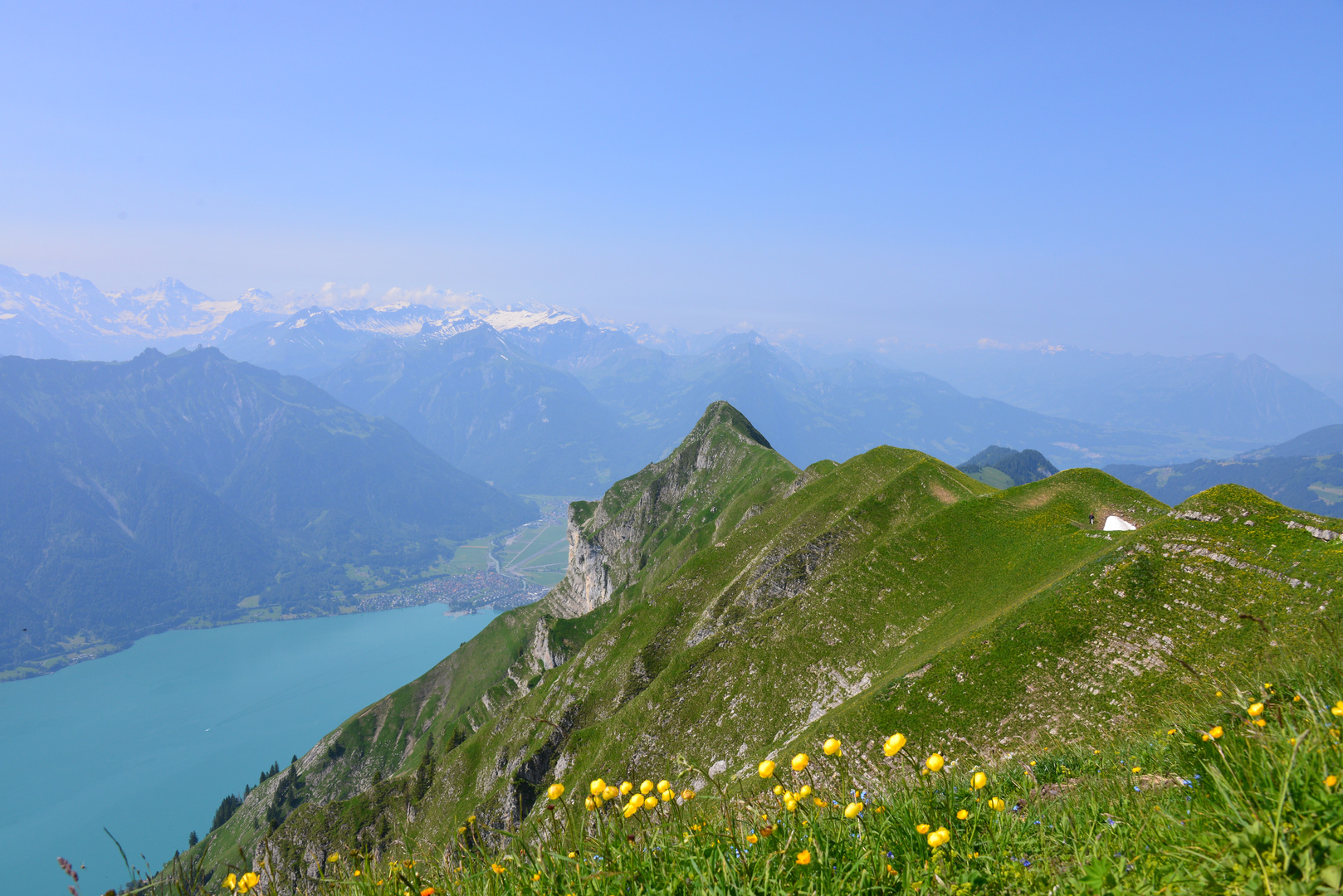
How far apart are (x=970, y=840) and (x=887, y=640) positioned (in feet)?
152

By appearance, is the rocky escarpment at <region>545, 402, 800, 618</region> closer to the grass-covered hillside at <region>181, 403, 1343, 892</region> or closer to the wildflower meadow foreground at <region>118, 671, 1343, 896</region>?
the grass-covered hillside at <region>181, 403, 1343, 892</region>

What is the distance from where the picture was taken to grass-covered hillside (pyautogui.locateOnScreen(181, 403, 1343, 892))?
28.4 meters

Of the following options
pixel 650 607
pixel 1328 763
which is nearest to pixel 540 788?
pixel 650 607

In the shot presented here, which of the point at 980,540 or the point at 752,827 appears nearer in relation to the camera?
the point at 752,827

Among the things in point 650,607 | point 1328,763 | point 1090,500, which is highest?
point 1328,763

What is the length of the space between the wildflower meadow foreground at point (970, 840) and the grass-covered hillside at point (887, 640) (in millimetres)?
541

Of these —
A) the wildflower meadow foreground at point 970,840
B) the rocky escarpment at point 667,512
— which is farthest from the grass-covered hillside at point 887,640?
the rocky escarpment at point 667,512

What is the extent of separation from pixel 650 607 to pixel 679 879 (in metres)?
76.8

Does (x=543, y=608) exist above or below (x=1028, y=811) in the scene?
below

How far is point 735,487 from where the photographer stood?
125 metres

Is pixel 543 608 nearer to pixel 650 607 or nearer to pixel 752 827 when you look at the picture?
pixel 650 607

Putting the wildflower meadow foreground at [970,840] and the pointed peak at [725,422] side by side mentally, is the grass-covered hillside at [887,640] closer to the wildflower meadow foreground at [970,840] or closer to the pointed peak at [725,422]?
the wildflower meadow foreground at [970,840]

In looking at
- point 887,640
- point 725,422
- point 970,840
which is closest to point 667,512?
point 725,422

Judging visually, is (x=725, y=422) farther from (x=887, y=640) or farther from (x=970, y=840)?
(x=970, y=840)
